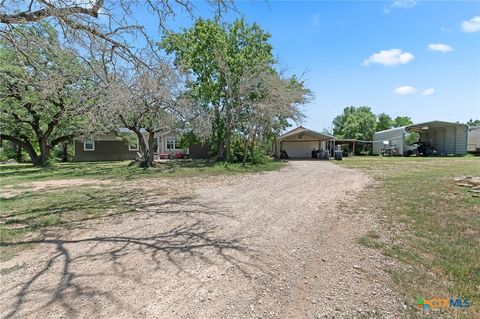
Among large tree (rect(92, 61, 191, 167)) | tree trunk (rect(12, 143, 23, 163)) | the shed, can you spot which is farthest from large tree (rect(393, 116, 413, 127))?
tree trunk (rect(12, 143, 23, 163))

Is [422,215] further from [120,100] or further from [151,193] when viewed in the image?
[120,100]

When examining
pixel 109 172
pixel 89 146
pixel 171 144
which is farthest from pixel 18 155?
pixel 109 172

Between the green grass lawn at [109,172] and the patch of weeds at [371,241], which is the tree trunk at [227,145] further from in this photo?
the patch of weeds at [371,241]

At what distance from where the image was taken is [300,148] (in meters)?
29.4

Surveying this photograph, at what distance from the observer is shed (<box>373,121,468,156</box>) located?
91.2ft

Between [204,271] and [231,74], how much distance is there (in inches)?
575

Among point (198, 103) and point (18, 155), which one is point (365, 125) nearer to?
point (198, 103)

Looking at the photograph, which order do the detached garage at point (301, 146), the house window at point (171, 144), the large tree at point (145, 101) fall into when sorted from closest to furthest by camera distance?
the large tree at point (145, 101)
the house window at point (171, 144)
the detached garage at point (301, 146)

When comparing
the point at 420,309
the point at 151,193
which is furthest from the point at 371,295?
the point at 151,193

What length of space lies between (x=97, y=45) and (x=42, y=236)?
364cm

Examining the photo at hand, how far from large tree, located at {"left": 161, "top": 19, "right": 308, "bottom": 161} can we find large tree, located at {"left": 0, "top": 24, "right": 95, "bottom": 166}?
20.9ft

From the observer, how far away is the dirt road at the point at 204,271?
2.31 metres

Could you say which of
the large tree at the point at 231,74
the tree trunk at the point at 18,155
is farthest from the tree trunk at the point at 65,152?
the large tree at the point at 231,74

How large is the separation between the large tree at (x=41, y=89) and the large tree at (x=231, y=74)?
6363mm
